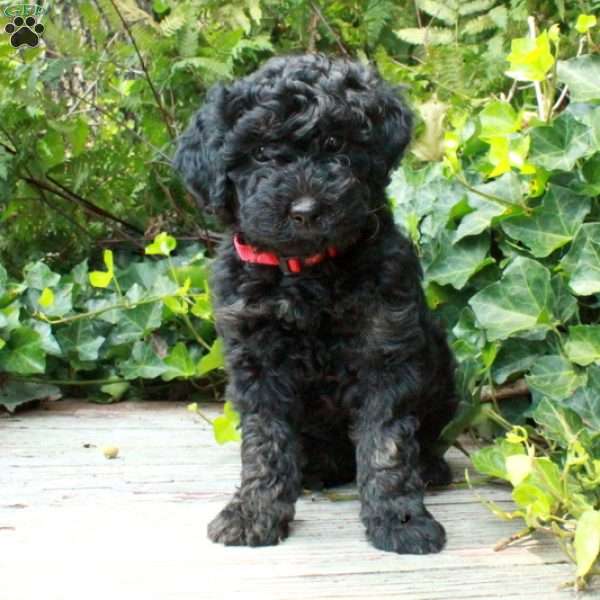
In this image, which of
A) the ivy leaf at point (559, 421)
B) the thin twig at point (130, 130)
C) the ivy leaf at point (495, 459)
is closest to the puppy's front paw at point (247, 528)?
the ivy leaf at point (495, 459)

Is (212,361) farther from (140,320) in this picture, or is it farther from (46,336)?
(46,336)

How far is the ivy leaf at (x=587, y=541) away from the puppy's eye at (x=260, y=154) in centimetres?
136

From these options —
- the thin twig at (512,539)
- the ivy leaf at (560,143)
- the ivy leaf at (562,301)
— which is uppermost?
the ivy leaf at (560,143)

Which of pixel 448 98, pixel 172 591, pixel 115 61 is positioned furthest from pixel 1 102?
pixel 172 591

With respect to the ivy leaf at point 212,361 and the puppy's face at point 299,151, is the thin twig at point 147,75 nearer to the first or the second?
the ivy leaf at point 212,361

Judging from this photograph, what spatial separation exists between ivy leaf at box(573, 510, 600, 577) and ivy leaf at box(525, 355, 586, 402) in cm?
62

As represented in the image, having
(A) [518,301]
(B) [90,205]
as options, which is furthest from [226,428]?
(B) [90,205]

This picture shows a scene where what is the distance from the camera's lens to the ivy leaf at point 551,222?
347cm

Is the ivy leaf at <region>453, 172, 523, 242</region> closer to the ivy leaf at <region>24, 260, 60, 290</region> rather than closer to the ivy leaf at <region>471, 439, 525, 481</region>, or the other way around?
the ivy leaf at <region>471, 439, 525, 481</region>

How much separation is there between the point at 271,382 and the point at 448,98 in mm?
2528

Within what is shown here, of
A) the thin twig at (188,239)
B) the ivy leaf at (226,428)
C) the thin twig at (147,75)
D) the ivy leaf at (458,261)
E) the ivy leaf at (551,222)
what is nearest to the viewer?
the ivy leaf at (551,222)

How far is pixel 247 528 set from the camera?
3066 millimetres

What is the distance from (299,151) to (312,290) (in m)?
0.45

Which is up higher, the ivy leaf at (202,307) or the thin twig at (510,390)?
the ivy leaf at (202,307)
